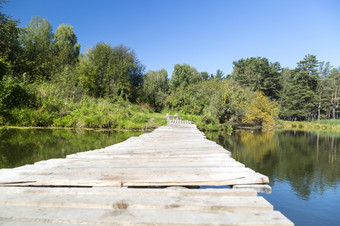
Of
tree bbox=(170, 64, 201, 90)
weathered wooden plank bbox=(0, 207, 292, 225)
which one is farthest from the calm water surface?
tree bbox=(170, 64, 201, 90)

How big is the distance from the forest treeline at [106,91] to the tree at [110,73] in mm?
96

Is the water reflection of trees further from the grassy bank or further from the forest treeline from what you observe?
the grassy bank

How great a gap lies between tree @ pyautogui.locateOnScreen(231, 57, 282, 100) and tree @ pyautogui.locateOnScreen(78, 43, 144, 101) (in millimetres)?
26390

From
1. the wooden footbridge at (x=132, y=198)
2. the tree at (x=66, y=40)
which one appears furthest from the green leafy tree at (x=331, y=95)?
the wooden footbridge at (x=132, y=198)

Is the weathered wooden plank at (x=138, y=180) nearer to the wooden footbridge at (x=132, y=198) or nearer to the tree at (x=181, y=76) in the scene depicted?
the wooden footbridge at (x=132, y=198)

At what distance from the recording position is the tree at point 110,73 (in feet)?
74.2

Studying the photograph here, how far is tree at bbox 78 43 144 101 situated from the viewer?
890 inches

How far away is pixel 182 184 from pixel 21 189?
1.23 meters

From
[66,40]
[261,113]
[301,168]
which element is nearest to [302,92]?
[261,113]

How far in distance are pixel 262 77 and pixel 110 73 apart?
33875mm

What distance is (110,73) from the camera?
23.7 metres

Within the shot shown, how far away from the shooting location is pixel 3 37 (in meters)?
18.9

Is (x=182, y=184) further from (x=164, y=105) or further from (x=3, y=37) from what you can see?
(x=164, y=105)

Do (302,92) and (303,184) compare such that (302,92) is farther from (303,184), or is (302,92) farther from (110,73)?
(303,184)
